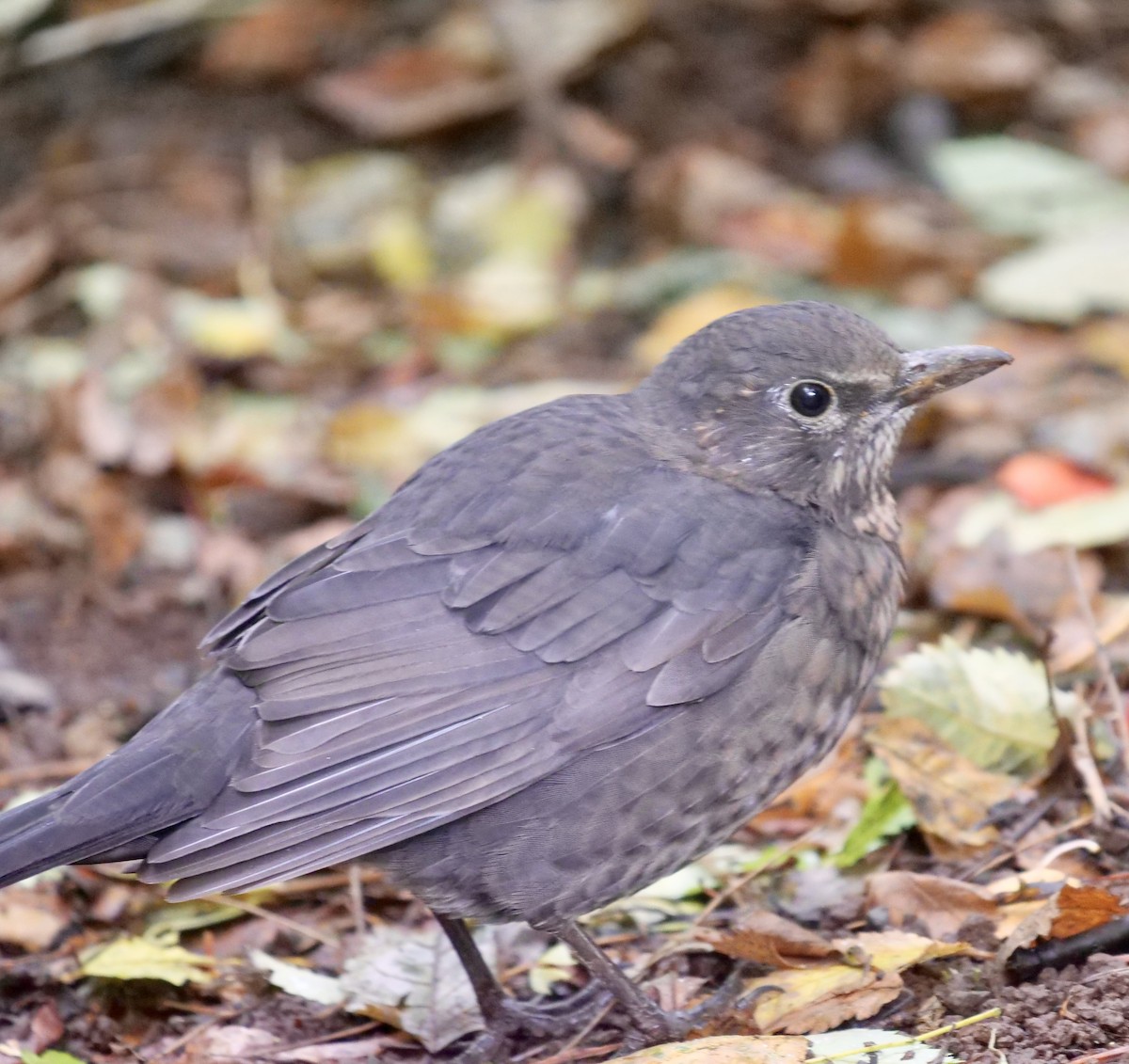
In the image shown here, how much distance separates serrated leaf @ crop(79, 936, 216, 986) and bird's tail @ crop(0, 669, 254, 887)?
1.02 ft

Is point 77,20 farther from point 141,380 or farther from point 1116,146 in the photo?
point 1116,146

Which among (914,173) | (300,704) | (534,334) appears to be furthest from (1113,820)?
(914,173)

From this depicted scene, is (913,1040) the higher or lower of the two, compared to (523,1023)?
higher

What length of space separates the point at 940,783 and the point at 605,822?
853 millimetres

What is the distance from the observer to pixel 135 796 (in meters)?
3.16

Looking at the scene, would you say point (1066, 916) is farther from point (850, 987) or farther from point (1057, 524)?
point (1057, 524)

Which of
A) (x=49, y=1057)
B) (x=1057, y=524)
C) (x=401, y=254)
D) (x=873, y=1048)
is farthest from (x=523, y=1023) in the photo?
(x=401, y=254)

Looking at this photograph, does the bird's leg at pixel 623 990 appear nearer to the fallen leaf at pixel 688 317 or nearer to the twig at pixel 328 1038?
the twig at pixel 328 1038

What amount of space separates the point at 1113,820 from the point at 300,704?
5.43ft

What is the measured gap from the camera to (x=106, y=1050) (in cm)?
342

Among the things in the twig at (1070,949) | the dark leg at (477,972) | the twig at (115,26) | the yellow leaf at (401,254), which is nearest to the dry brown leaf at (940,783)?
the twig at (1070,949)

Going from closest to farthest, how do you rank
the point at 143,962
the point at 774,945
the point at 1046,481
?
the point at 774,945
the point at 143,962
the point at 1046,481

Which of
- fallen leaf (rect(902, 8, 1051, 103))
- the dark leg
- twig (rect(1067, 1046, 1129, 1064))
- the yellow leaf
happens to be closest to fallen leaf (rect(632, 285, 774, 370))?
the yellow leaf

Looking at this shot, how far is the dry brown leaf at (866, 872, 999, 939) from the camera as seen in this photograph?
3314 mm
